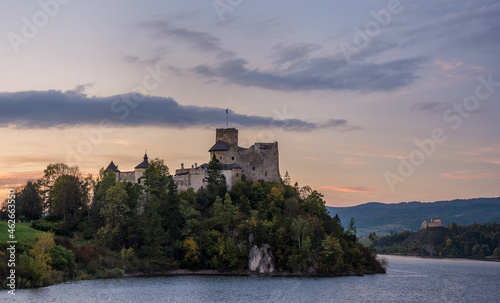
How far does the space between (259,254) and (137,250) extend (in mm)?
19508

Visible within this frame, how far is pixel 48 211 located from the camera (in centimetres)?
10012

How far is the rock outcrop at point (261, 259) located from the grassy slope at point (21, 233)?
32669mm

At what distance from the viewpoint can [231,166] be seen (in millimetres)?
98375

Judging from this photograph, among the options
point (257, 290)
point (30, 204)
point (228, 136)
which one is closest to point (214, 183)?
point (228, 136)

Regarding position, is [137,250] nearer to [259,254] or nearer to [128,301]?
[259,254]

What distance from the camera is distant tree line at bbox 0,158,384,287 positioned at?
3457 inches

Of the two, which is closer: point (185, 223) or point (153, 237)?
point (153, 237)

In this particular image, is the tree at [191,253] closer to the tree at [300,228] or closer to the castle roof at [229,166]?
the castle roof at [229,166]

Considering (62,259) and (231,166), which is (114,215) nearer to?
(62,259)

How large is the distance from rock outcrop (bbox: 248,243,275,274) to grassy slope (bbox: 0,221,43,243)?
32669mm

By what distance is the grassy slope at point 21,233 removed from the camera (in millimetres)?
70688

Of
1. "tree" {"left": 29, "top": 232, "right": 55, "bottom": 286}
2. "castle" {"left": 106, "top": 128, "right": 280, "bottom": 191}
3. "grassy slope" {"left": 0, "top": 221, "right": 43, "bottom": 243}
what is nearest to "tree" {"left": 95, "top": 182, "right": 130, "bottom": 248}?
"castle" {"left": 106, "top": 128, "right": 280, "bottom": 191}

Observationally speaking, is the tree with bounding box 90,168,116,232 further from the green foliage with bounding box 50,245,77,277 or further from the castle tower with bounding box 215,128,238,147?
the castle tower with bounding box 215,128,238,147

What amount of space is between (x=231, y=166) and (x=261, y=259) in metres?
17.7
